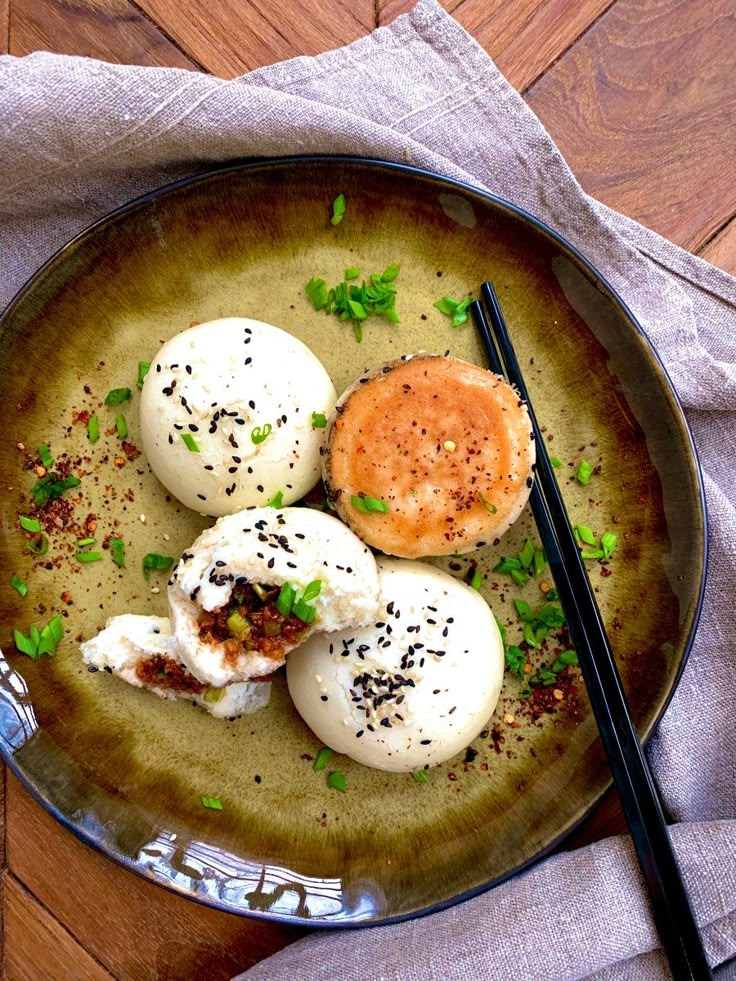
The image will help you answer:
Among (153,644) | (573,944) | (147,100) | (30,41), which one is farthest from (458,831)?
(30,41)

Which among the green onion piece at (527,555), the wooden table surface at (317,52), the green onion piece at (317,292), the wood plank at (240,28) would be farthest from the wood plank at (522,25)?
the green onion piece at (527,555)

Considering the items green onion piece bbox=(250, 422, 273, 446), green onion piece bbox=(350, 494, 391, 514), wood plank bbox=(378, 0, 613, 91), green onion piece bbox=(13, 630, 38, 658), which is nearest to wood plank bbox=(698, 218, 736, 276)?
wood plank bbox=(378, 0, 613, 91)

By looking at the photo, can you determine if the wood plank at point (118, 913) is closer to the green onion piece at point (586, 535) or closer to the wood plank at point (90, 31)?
the green onion piece at point (586, 535)

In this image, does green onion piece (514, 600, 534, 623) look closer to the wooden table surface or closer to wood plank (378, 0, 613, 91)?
the wooden table surface

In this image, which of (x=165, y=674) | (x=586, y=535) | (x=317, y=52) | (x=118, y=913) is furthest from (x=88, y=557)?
(x=317, y=52)

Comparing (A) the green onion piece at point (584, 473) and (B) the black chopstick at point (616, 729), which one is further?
(A) the green onion piece at point (584, 473)
